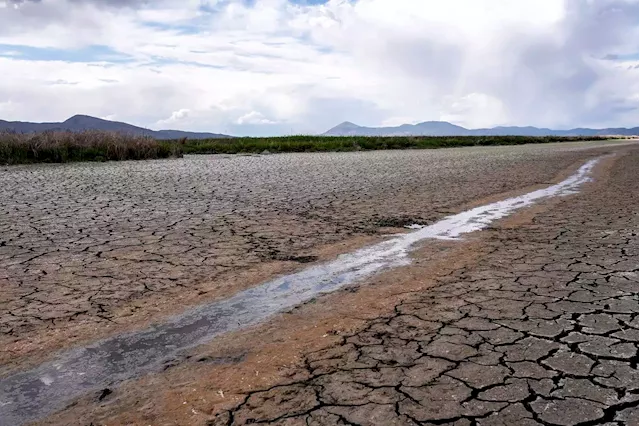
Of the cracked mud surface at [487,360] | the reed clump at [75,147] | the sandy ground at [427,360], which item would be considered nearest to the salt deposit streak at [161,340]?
the sandy ground at [427,360]

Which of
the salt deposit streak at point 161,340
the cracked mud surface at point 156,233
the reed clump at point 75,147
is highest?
the reed clump at point 75,147

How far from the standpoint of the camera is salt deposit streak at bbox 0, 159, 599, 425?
2678 millimetres

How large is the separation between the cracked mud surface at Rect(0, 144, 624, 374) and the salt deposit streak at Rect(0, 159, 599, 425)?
23 cm

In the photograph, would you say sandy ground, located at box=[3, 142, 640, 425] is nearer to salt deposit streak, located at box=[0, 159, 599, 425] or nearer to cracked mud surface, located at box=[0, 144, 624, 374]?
salt deposit streak, located at box=[0, 159, 599, 425]

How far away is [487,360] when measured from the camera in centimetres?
283

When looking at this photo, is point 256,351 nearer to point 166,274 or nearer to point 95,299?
point 95,299

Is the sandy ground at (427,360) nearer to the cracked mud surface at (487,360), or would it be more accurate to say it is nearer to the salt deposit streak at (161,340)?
the cracked mud surface at (487,360)

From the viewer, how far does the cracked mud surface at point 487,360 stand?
2.33 m

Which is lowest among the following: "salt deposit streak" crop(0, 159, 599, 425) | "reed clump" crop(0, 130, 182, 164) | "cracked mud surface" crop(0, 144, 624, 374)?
"salt deposit streak" crop(0, 159, 599, 425)

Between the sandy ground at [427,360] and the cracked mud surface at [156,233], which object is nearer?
the sandy ground at [427,360]

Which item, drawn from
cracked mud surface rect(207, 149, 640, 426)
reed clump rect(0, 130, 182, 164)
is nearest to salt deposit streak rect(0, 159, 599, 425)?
cracked mud surface rect(207, 149, 640, 426)

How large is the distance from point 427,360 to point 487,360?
29 cm

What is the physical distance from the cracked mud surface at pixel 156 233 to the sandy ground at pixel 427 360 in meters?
0.61

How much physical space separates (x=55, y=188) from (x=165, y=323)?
8548mm
